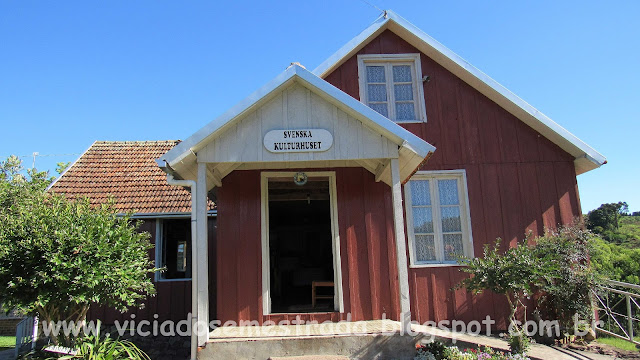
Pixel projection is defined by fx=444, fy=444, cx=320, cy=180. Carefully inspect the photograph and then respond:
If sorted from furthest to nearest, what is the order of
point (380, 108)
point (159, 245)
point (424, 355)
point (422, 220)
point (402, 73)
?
point (159, 245)
point (402, 73)
point (380, 108)
point (422, 220)
point (424, 355)

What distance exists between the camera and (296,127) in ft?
22.7

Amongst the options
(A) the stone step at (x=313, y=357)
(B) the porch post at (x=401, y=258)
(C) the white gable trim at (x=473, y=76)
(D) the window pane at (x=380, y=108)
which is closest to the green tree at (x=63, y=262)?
(A) the stone step at (x=313, y=357)

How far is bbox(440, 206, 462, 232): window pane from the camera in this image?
29.9 feet

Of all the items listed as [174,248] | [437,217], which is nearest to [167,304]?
[174,248]

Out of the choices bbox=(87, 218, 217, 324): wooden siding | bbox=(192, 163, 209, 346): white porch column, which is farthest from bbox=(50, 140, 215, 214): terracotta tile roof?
bbox=(192, 163, 209, 346): white porch column

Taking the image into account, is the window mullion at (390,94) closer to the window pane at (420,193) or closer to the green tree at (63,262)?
the window pane at (420,193)

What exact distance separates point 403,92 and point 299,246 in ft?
32.4

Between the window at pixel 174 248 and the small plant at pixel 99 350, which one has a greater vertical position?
the window at pixel 174 248

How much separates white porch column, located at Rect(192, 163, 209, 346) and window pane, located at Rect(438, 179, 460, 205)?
4931mm

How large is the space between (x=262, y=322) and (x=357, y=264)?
1944mm

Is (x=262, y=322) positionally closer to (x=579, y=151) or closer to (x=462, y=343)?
(x=462, y=343)

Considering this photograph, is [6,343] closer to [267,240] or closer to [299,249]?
[299,249]

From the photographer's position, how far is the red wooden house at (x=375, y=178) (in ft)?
22.4

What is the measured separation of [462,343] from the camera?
7184mm
